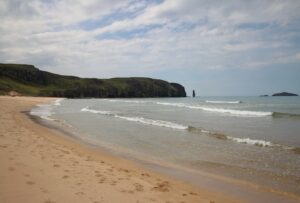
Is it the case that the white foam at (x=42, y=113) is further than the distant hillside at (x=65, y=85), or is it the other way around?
the distant hillside at (x=65, y=85)

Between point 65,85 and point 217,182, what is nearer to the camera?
point 217,182

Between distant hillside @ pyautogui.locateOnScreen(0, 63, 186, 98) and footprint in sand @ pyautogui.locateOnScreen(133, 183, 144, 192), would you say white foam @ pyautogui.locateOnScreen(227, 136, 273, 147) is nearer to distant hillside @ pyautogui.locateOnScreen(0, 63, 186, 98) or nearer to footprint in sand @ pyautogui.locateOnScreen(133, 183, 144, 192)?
footprint in sand @ pyautogui.locateOnScreen(133, 183, 144, 192)

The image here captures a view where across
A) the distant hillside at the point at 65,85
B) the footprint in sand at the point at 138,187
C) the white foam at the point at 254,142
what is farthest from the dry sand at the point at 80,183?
the distant hillside at the point at 65,85

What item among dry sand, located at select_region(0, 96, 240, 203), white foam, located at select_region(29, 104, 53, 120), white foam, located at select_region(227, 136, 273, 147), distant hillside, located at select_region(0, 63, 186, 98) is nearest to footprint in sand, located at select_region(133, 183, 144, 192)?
dry sand, located at select_region(0, 96, 240, 203)

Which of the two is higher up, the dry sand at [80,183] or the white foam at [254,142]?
the dry sand at [80,183]

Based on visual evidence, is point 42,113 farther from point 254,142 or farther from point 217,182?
point 217,182

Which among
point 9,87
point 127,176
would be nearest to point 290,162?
point 127,176

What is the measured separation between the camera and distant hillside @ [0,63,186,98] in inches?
5066

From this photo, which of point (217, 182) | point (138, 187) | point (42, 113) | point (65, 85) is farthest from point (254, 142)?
point (65, 85)

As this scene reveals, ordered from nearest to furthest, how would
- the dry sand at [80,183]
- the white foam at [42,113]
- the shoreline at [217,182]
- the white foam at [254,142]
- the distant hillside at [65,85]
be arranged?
the dry sand at [80,183]
the shoreline at [217,182]
the white foam at [254,142]
the white foam at [42,113]
the distant hillside at [65,85]

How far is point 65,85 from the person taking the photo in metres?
154

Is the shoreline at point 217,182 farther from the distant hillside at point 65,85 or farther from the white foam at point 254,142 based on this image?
the distant hillside at point 65,85

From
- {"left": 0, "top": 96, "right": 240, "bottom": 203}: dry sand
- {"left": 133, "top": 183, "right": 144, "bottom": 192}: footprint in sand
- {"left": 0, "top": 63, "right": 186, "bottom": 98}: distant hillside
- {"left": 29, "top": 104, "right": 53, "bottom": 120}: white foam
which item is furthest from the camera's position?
{"left": 0, "top": 63, "right": 186, "bottom": 98}: distant hillside

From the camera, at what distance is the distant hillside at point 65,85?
129 meters
